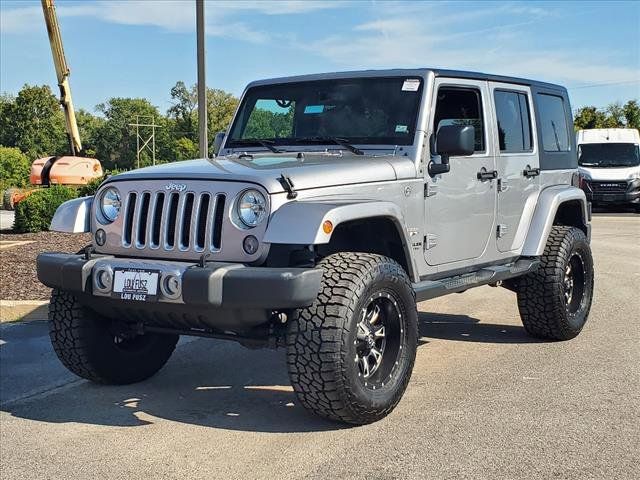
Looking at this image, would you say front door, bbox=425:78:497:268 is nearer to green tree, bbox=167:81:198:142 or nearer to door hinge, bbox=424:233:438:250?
door hinge, bbox=424:233:438:250

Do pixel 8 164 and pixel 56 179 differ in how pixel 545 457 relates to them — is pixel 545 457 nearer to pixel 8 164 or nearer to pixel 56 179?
pixel 56 179

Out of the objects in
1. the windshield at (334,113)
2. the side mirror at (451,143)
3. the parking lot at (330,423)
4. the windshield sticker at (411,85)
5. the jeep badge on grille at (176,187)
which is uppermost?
the windshield sticker at (411,85)

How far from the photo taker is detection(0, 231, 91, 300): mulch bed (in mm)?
8141

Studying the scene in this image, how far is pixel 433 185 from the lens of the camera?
5.03 meters

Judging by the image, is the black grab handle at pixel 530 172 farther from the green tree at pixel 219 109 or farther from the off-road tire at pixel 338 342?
the green tree at pixel 219 109

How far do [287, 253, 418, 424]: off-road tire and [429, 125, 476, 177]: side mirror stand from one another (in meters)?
1.04

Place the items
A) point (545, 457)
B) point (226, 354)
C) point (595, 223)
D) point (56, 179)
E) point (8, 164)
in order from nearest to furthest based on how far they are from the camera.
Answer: point (545, 457)
point (226, 354)
point (595, 223)
point (56, 179)
point (8, 164)

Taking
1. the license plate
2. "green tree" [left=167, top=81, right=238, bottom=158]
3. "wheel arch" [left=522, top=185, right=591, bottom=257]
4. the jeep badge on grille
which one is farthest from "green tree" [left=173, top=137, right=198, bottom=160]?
the license plate

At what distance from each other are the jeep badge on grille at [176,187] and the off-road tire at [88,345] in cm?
109

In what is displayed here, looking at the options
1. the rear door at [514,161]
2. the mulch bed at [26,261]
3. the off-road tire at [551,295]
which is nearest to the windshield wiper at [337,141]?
the rear door at [514,161]

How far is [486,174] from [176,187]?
2.42m

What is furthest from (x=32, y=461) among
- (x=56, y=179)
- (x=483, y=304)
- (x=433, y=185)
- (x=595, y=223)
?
(x=56, y=179)

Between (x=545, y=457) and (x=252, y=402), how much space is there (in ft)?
6.07

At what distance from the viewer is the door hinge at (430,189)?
196 inches
